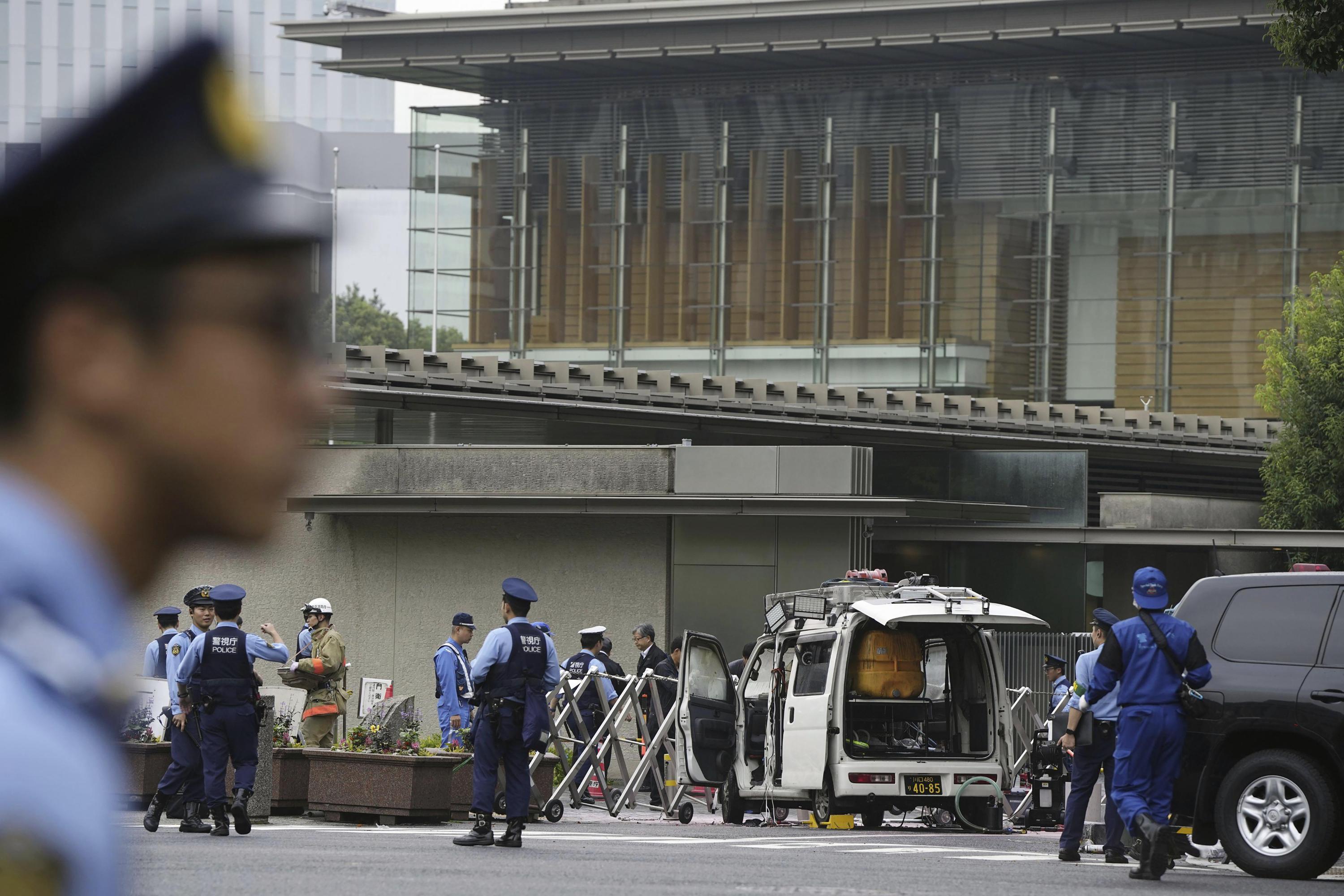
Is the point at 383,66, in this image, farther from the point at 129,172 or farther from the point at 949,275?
the point at 129,172

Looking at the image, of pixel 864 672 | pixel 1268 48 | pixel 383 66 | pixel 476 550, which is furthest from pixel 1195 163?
pixel 864 672

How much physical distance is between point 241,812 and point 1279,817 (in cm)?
718

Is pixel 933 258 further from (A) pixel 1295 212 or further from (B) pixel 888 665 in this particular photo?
(B) pixel 888 665

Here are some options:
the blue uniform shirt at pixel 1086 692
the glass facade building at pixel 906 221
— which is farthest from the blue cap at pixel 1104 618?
the glass facade building at pixel 906 221

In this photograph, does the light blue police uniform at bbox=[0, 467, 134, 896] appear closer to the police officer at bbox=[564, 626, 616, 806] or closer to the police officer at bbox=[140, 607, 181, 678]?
the police officer at bbox=[140, 607, 181, 678]

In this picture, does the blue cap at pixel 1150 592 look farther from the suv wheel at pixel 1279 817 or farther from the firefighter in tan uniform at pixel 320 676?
the firefighter in tan uniform at pixel 320 676

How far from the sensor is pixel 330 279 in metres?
1.20

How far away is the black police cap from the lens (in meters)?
1.04

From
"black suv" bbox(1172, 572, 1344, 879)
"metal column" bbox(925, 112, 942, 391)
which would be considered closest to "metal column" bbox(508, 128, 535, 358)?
"metal column" bbox(925, 112, 942, 391)

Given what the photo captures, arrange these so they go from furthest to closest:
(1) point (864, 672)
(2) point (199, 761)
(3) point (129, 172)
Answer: (1) point (864, 672) < (2) point (199, 761) < (3) point (129, 172)

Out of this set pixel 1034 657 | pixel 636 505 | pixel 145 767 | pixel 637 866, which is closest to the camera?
pixel 637 866

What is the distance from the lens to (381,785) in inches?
677

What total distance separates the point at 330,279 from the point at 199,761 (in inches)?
579

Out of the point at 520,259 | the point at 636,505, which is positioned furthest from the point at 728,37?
the point at 636,505
